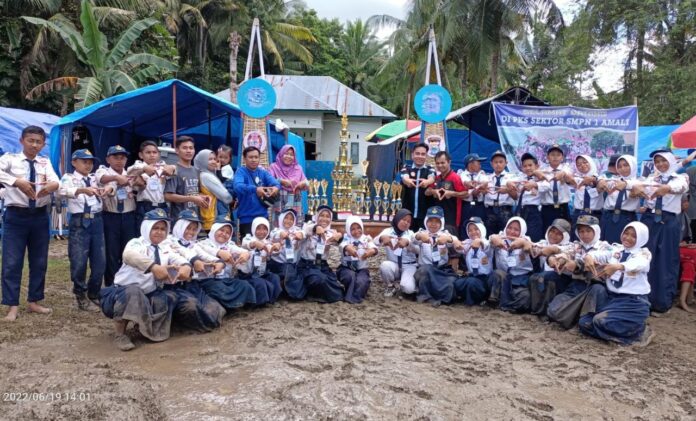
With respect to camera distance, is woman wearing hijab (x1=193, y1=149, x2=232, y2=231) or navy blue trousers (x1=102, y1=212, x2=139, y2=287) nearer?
navy blue trousers (x1=102, y1=212, x2=139, y2=287)

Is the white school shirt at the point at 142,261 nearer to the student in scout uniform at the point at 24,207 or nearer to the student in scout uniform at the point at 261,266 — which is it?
the student in scout uniform at the point at 261,266

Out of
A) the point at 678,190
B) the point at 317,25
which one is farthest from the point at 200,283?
the point at 317,25

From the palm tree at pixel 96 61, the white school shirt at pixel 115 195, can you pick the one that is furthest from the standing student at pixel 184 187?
the palm tree at pixel 96 61

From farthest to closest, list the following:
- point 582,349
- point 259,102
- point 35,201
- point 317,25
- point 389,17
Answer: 1. point 317,25
2. point 389,17
3. point 259,102
4. point 35,201
5. point 582,349

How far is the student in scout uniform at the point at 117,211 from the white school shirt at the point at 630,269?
418 cm

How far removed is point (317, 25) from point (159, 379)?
2819cm

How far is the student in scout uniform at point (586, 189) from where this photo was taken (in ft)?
17.2

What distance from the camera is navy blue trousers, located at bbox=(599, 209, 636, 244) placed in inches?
205

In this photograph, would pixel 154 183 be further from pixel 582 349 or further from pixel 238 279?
pixel 582 349

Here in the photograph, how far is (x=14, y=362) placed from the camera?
356cm

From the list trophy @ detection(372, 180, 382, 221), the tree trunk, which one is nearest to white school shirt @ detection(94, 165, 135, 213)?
trophy @ detection(372, 180, 382, 221)

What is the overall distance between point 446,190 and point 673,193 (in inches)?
86.1

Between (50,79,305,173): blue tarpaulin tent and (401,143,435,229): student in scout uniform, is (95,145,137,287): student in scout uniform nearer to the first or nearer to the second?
(50,79,305,173): blue tarpaulin tent

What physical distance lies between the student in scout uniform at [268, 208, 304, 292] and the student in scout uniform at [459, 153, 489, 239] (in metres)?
2.05
